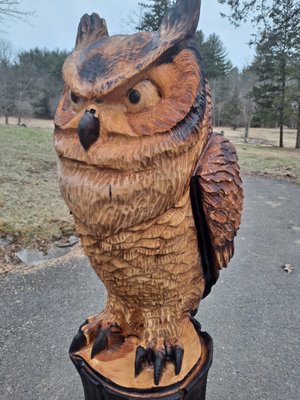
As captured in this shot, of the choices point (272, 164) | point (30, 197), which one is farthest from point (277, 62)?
point (30, 197)

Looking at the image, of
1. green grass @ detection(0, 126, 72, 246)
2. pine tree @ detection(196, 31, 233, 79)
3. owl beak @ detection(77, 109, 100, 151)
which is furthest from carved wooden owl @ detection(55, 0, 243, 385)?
pine tree @ detection(196, 31, 233, 79)

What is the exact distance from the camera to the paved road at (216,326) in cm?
220

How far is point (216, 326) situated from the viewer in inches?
112

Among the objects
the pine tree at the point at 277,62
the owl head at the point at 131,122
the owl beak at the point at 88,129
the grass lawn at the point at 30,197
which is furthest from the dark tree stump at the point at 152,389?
the pine tree at the point at 277,62

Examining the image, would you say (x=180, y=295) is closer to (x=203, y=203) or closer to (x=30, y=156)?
(x=203, y=203)

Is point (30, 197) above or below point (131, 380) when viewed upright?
below

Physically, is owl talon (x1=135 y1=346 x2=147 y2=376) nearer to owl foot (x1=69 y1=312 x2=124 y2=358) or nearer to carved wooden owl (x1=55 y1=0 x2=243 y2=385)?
carved wooden owl (x1=55 y1=0 x2=243 y2=385)

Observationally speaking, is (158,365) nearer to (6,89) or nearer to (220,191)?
(220,191)

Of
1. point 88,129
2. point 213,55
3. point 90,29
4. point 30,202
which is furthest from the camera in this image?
point 213,55

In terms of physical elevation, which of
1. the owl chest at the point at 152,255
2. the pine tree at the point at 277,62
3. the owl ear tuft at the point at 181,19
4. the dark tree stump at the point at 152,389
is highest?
the pine tree at the point at 277,62

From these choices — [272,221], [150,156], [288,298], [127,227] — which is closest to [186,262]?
[127,227]

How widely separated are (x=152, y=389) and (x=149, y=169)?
2.23ft

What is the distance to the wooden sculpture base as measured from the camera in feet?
3.46

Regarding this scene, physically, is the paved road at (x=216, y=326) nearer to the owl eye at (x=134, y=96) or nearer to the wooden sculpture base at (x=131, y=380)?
the wooden sculpture base at (x=131, y=380)
